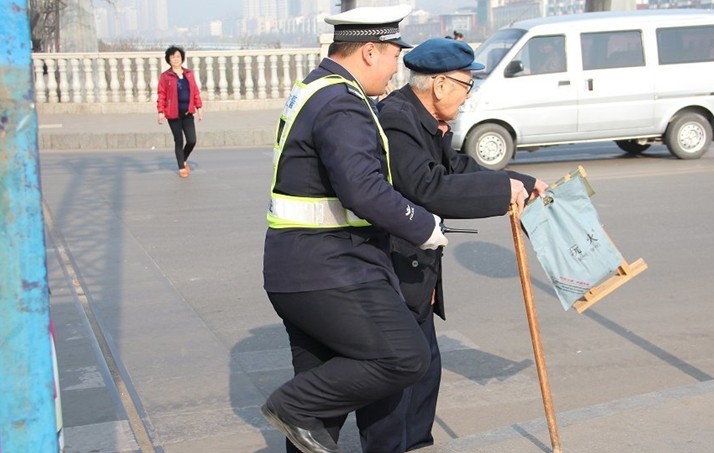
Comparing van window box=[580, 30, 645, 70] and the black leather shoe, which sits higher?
van window box=[580, 30, 645, 70]

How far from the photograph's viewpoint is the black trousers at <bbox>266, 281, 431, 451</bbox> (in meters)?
3.71

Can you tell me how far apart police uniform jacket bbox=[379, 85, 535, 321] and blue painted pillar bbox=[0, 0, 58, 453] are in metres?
1.77

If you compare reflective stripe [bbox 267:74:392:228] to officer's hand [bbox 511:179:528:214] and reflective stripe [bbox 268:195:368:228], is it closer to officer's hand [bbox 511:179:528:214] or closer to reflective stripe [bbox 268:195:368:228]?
reflective stripe [bbox 268:195:368:228]

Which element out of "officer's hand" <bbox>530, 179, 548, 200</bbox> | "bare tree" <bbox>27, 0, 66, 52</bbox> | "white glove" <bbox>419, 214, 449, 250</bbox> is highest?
"bare tree" <bbox>27, 0, 66, 52</bbox>

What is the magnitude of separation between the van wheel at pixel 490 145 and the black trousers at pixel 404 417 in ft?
32.6

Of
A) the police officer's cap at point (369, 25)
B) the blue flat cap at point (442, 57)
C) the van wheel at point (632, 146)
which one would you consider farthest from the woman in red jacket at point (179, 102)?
the police officer's cap at point (369, 25)

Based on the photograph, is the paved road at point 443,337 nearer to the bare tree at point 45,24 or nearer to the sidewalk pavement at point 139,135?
the sidewalk pavement at point 139,135

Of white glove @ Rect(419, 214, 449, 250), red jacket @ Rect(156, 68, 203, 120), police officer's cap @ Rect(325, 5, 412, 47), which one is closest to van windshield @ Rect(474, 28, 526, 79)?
red jacket @ Rect(156, 68, 203, 120)

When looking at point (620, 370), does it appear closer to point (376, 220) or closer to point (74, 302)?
point (376, 220)

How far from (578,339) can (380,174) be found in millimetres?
3528

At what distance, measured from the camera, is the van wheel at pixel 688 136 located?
14.8 meters

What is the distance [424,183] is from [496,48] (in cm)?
1146

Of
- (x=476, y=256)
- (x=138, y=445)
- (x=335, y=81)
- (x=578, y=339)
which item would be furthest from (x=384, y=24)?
(x=476, y=256)

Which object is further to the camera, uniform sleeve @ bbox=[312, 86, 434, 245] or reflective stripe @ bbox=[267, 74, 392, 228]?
reflective stripe @ bbox=[267, 74, 392, 228]
